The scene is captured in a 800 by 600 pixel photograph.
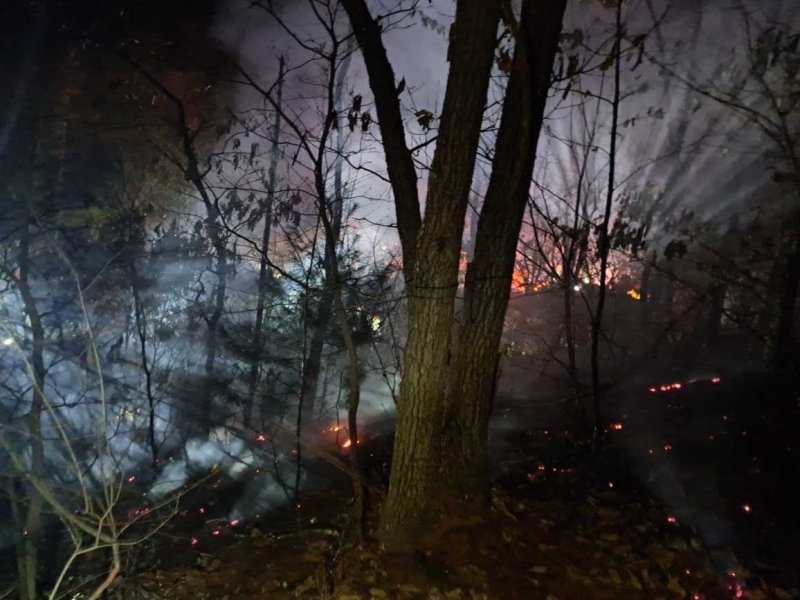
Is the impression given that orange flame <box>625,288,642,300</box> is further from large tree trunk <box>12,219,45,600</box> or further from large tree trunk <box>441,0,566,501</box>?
large tree trunk <box>12,219,45,600</box>

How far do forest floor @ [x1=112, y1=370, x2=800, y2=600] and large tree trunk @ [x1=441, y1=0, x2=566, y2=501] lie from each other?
0.61m

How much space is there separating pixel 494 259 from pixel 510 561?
269 centimetres

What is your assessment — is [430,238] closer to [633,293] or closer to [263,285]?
[263,285]

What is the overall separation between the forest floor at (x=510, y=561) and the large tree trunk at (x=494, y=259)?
61 centimetres

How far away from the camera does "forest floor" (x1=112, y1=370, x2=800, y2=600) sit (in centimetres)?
467

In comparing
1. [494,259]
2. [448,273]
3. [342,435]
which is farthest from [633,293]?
[448,273]

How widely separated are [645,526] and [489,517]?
5.87 ft

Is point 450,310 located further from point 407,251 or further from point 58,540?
point 58,540

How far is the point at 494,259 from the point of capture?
5.15 m

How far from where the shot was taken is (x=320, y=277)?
47.7 feet

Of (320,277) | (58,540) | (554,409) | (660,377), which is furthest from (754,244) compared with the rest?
(58,540)

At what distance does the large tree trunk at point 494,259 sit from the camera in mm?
5004

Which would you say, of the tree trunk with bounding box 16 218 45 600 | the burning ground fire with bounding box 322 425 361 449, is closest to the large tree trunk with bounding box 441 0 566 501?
the tree trunk with bounding box 16 218 45 600

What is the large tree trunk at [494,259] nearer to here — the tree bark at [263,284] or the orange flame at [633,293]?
the tree bark at [263,284]
